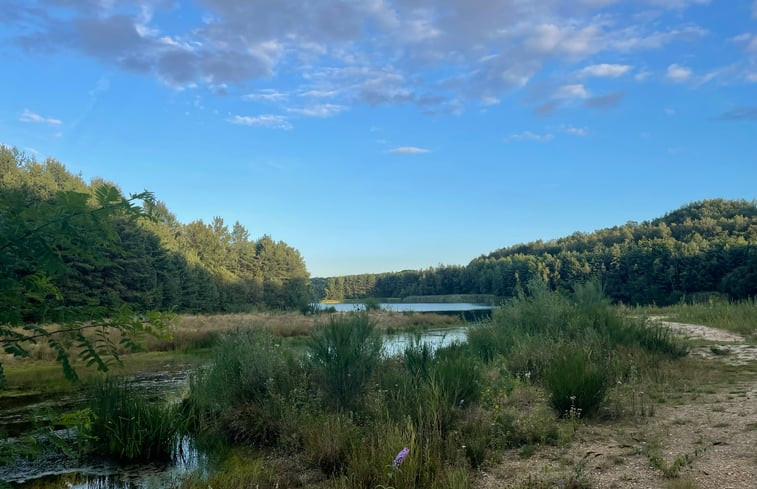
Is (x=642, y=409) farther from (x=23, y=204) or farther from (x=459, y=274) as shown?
(x=459, y=274)

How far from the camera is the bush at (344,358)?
7.66 meters

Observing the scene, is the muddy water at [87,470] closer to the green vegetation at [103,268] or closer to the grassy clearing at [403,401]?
the grassy clearing at [403,401]

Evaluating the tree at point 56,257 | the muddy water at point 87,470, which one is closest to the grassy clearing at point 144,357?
the muddy water at point 87,470

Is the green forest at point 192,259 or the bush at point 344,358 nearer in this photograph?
the green forest at point 192,259

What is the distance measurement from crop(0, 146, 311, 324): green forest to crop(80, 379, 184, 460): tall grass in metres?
1.57

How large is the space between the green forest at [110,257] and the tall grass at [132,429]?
1570mm

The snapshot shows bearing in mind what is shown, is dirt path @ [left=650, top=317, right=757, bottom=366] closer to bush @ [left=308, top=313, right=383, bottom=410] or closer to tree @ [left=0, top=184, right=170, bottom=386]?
bush @ [left=308, top=313, right=383, bottom=410]

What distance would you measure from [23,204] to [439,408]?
4921 millimetres

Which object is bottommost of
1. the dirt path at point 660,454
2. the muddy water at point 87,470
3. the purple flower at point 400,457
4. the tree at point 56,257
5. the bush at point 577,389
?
the muddy water at point 87,470

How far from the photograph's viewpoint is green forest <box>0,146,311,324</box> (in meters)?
2.40

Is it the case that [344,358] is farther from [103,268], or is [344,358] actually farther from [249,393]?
[103,268]

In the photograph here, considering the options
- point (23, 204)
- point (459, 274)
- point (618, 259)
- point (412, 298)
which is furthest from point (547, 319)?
point (459, 274)

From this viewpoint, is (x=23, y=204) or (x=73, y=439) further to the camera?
(x=73, y=439)

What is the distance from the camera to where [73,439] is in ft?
23.7
